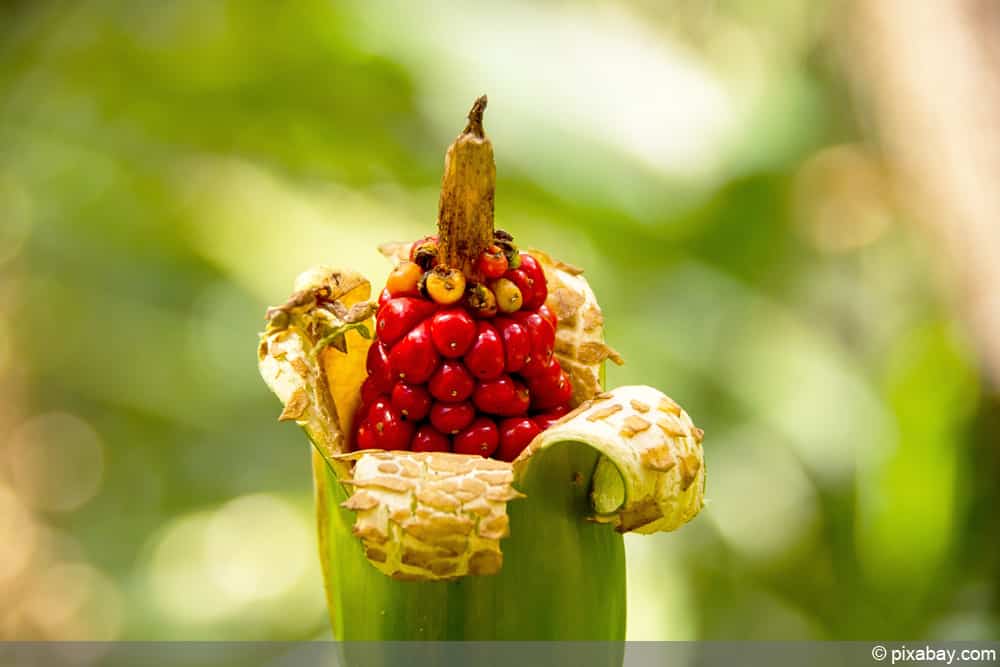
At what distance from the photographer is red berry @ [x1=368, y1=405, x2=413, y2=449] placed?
0.74 m

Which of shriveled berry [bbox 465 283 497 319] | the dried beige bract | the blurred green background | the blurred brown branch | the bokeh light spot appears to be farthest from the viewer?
the bokeh light spot

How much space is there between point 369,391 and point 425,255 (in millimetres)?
126

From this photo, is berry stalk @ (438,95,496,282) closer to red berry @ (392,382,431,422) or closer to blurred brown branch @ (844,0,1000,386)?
red berry @ (392,382,431,422)

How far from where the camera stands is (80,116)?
2.01m

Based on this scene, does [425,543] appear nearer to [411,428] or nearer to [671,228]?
[411,428]

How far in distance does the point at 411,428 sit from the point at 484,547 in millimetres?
157

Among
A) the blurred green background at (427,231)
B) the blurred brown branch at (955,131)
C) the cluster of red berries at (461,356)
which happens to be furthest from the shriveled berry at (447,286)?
the blurred brown branch at (955,131)

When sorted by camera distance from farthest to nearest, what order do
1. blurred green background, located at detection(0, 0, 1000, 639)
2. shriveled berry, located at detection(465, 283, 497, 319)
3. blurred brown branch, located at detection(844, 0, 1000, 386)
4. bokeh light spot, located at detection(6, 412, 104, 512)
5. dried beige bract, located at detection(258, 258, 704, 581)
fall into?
bokeh light spot, located at detection(6, 412, 104, 512)
blurred green background, located at detection(0, 0, 1000, 639)
blurred brown branch, located at detection(844, 0, 1000, 386)
shriveled berry, located at detection(465, 283, 497, 319)
dried beige bract, located at detection(258, 258, 704, 581)

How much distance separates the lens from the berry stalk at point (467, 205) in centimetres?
70

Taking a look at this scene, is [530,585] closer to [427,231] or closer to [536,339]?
[536,339]

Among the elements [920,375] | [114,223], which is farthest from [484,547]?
[114,223]

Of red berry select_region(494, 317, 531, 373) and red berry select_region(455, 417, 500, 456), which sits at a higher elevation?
red berry select_region(494, 317, 531, 373)

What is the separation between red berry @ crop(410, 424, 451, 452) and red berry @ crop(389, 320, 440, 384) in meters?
0.05

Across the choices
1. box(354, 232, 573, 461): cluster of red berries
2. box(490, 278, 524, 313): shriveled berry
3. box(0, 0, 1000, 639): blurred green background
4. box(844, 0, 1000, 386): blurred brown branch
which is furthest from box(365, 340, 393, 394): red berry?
box(844, 0, 1000, 386): blurred brown branch
